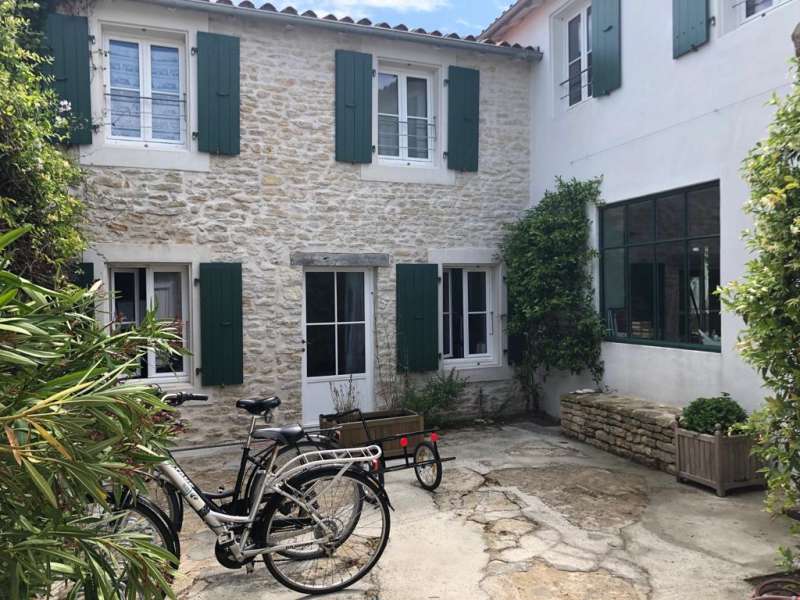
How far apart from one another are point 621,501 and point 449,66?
5720 mm

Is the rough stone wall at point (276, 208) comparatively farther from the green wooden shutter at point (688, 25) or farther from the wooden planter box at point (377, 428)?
the green wooden shutter at point (688, 25)

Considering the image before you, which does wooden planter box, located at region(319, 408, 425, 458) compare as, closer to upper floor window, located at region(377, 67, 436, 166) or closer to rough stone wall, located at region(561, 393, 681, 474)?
rough stone wall, located at region(561, 393, 681, 474)

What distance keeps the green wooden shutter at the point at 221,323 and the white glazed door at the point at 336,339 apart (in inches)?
32.6

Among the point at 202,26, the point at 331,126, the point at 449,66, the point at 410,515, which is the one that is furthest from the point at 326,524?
the point at 449,66

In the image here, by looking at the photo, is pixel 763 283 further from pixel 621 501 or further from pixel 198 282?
pixel 198 282

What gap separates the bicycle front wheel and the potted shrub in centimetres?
300

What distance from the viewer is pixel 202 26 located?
22.4ft

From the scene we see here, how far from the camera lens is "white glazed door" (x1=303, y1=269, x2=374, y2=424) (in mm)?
7457

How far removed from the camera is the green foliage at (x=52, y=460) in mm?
1420

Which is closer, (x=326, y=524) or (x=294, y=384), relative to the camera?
(x=326, y=524)

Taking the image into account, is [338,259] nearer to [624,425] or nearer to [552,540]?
[624,425]

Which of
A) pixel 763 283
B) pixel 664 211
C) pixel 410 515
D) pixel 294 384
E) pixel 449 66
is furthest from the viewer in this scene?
pixel 449 66

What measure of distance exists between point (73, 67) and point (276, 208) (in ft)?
8.20

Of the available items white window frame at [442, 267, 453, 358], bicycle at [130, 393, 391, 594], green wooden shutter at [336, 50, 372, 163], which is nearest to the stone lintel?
white window frame at [442, 267, 453, 358]
